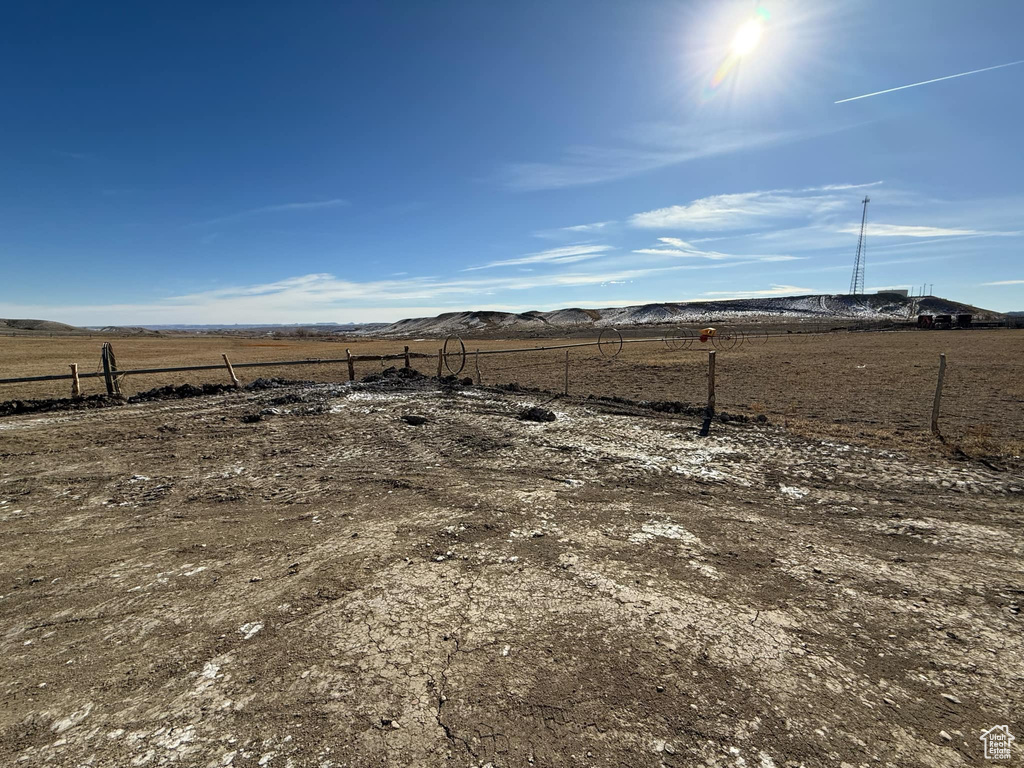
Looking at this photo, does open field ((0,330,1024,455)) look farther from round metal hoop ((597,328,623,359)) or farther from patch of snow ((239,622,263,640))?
patch of snow ((239,622,263,640))

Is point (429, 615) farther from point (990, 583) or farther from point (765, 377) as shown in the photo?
point (765, 377)

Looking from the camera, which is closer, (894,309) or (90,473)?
(90,473)

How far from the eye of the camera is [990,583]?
4.18m

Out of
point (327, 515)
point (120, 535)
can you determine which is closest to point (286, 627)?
point (327, 515)

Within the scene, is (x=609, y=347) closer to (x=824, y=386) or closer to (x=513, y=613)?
(x=824, y=386)

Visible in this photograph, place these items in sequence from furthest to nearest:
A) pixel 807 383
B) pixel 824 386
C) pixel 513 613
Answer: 1. pixel 807 383
2. pixel 824 386
3. pixel 513 613

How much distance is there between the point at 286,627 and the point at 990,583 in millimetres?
6165

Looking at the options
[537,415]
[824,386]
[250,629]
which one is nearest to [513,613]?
[250,629]

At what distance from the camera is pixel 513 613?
3854 mm

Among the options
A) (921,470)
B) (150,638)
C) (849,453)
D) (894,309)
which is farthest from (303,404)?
(894,309)

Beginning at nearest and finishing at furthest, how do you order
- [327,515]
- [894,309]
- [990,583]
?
[990,583]
[327,515]
[894,309]

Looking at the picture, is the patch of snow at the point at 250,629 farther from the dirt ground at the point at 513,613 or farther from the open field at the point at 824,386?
the open field at the point at 824,386

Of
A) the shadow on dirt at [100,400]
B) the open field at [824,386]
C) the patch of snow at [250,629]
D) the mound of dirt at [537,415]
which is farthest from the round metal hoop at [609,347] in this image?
the patch of snow at [250,629]

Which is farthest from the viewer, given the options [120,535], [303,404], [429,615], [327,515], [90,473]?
[303,404]
